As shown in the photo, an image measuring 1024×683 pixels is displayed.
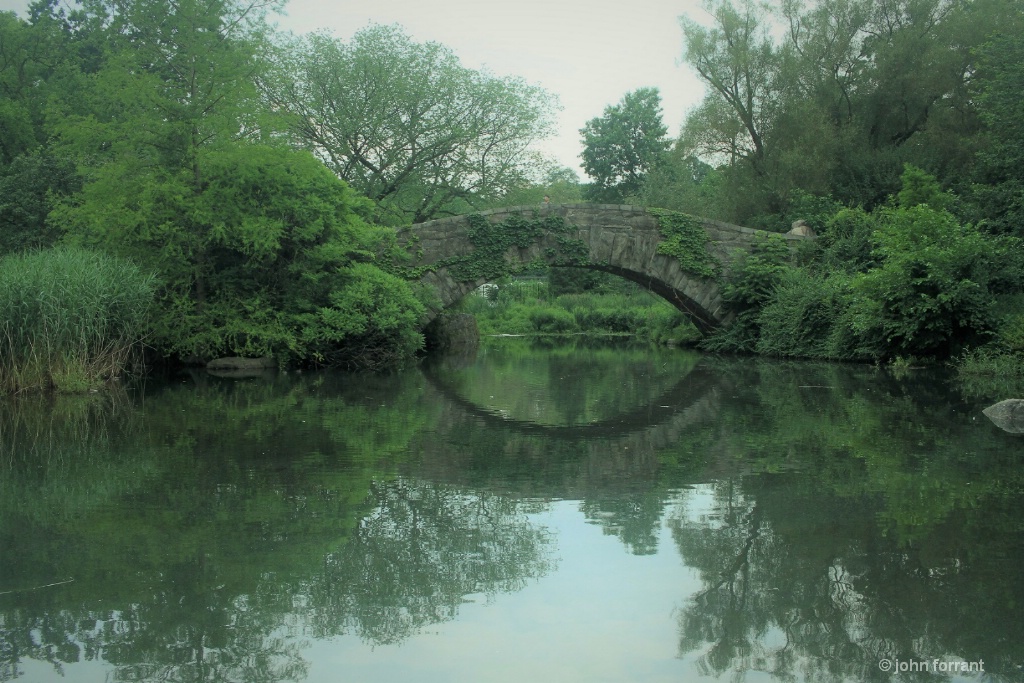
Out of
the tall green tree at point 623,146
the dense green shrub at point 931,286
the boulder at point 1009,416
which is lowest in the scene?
the boulder at point 1009,416

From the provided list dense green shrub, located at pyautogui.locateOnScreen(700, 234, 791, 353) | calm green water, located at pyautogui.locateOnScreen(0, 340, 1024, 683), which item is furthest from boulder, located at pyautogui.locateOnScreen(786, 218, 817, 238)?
calm green water, located at pyautogui.locateOnScreen(0, 340, 1024, 683)

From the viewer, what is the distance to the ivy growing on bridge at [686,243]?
19.8m

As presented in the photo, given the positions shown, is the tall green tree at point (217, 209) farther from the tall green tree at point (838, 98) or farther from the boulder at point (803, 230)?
the tall green tree at point (838, 98)

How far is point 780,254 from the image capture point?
788 inches

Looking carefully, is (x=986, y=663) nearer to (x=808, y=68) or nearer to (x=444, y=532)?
(x=444, y=532)

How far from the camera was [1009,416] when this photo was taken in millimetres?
8266

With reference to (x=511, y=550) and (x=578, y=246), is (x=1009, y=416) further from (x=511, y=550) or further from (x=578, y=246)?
(x=578, y=246)

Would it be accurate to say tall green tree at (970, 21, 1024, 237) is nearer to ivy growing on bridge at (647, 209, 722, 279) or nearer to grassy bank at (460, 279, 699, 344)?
ivy growing on bridge at (647, 209, 722, 279)

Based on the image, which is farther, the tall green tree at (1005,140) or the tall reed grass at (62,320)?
the tall green tree at (1005,140)

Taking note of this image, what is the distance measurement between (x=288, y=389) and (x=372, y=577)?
28.3 feet

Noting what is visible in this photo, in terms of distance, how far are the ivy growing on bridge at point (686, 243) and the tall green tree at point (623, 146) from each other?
32501 millimetres

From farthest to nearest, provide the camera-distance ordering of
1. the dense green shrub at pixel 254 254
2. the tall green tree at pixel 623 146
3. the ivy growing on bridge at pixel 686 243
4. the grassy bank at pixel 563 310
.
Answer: the tall green tree at pixel 623 146 < the grassy bank at pixel 563 310 < the ivy growing on bridge at pixel 686 243 < the dense green shrub at pixel 254 254

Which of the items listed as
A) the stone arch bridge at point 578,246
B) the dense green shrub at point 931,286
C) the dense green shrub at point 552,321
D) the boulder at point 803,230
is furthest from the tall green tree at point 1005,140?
the dense green shrub at point 552,321

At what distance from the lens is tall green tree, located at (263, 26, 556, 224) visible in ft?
83.1
